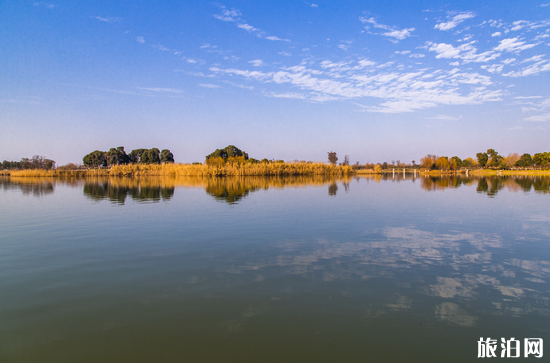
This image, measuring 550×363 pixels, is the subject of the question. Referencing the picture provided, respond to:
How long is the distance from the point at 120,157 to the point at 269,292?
11521 cm

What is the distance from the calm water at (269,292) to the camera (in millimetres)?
3729

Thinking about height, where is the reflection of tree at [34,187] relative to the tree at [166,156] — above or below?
below

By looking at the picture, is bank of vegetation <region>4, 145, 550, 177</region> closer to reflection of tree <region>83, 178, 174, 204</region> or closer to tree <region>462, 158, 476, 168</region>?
tree <region>462, 158, 476, 168</region>

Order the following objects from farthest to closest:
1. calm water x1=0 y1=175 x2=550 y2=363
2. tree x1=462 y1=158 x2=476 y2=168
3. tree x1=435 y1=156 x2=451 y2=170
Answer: tree x1=462 y1=158 x2=476 y2=168 < tree x1=435 y1=156 x2=451 y2=170 < calm water x1=0 y1=175 x2=550 y2=363

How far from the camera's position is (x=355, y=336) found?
3.89 meters

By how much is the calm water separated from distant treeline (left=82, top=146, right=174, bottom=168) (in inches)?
4033

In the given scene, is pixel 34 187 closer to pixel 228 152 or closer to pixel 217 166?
pixel 217 166

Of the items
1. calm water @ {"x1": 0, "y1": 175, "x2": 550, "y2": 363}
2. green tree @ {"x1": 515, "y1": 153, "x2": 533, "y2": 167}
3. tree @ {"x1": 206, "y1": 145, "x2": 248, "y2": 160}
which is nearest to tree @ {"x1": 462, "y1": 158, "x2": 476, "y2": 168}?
green tree @ {"x1": 515, "y1": 153, "x2": 533, "y2": 167}

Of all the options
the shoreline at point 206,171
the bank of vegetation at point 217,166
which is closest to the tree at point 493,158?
the bank of vegetation at point 217,166

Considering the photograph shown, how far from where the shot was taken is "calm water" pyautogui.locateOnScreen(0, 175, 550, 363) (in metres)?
3.73

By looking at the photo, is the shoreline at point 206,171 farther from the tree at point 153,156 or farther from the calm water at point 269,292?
the calm water at point 269,292

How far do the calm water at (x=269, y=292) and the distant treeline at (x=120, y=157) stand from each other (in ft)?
336

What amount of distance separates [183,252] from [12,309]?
11.3 feet

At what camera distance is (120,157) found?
107 metres
